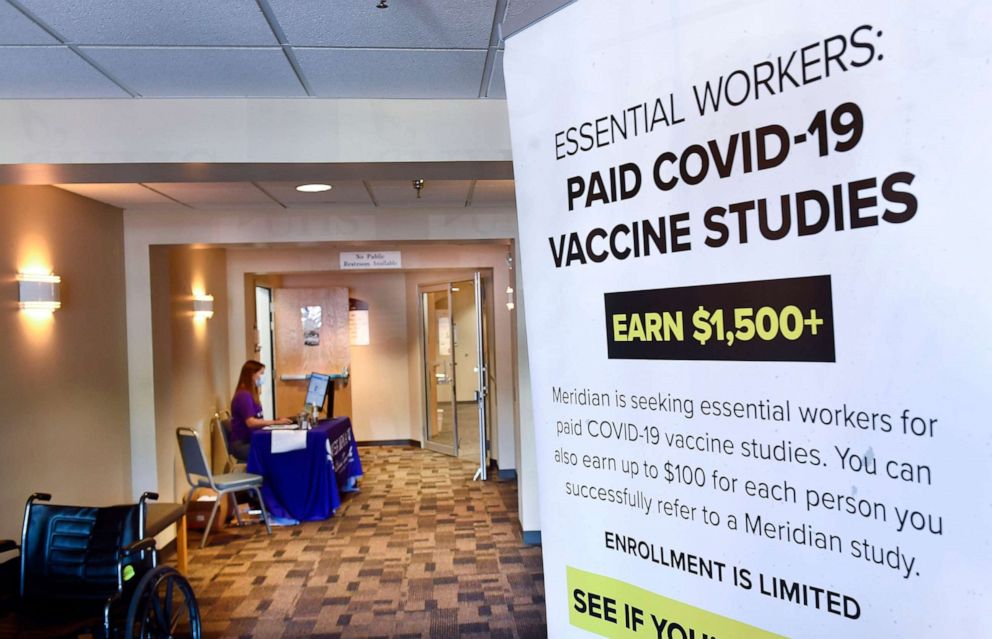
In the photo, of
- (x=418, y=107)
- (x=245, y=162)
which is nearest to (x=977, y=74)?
(x=418, y=107)

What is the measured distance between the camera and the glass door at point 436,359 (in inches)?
365

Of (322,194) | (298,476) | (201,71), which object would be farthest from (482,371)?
(201,71)

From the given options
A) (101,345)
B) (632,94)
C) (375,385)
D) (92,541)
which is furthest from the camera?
(375,385)

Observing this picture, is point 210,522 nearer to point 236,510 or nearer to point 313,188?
point 236,510

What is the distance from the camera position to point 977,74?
67cm

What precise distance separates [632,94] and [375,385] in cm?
936

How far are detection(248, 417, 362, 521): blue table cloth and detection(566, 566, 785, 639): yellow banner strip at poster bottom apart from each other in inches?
216

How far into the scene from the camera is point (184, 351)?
6.23 meters

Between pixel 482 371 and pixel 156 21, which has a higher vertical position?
pixel 156 21

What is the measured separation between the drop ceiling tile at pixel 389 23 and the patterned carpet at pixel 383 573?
3009 mm

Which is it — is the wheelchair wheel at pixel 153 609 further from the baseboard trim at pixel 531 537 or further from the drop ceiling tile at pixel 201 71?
the baseboard trim at pixel 531 537

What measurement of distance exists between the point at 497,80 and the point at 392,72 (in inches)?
16.8

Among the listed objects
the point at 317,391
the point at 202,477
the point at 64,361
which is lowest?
the point at 202,477

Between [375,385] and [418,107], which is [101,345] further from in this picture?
[375,385]
